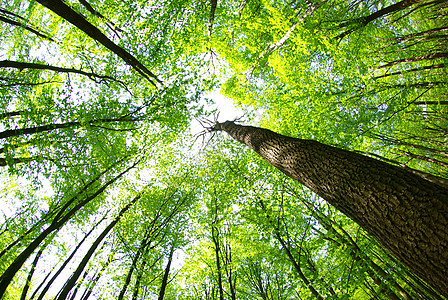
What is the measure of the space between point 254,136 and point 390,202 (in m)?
3.42

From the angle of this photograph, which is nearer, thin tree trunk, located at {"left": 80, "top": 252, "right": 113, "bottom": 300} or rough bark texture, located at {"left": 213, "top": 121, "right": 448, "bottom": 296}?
rough bark texture, located at {"left": 213, "top": 121, "right": 448, "bottom": 296}

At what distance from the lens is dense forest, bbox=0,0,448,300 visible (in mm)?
3018

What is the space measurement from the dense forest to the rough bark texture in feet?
0.05

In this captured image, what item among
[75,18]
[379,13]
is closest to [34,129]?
[75,18]

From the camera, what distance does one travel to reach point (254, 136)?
5.13 meters

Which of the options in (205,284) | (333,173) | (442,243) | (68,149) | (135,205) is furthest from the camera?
(135,205)

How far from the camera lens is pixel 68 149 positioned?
5805 millimetres

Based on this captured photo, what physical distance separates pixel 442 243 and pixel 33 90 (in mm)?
10264

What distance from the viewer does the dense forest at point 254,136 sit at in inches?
119

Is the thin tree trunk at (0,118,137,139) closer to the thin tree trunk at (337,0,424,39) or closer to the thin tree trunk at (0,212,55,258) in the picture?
the thin tree trunk at (0,212,55,258)

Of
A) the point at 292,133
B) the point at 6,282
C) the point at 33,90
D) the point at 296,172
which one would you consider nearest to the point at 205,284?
the point at 6,282

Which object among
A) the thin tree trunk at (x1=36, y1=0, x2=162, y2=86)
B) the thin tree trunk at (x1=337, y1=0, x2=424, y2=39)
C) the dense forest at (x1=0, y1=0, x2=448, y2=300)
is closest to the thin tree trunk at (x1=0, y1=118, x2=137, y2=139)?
the dense forest at (x1=0, y1=0, x2=448, y2=300)

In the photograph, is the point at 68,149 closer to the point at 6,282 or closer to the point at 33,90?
the point at 33,90

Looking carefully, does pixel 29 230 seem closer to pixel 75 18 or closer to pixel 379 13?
pixel 75 18
